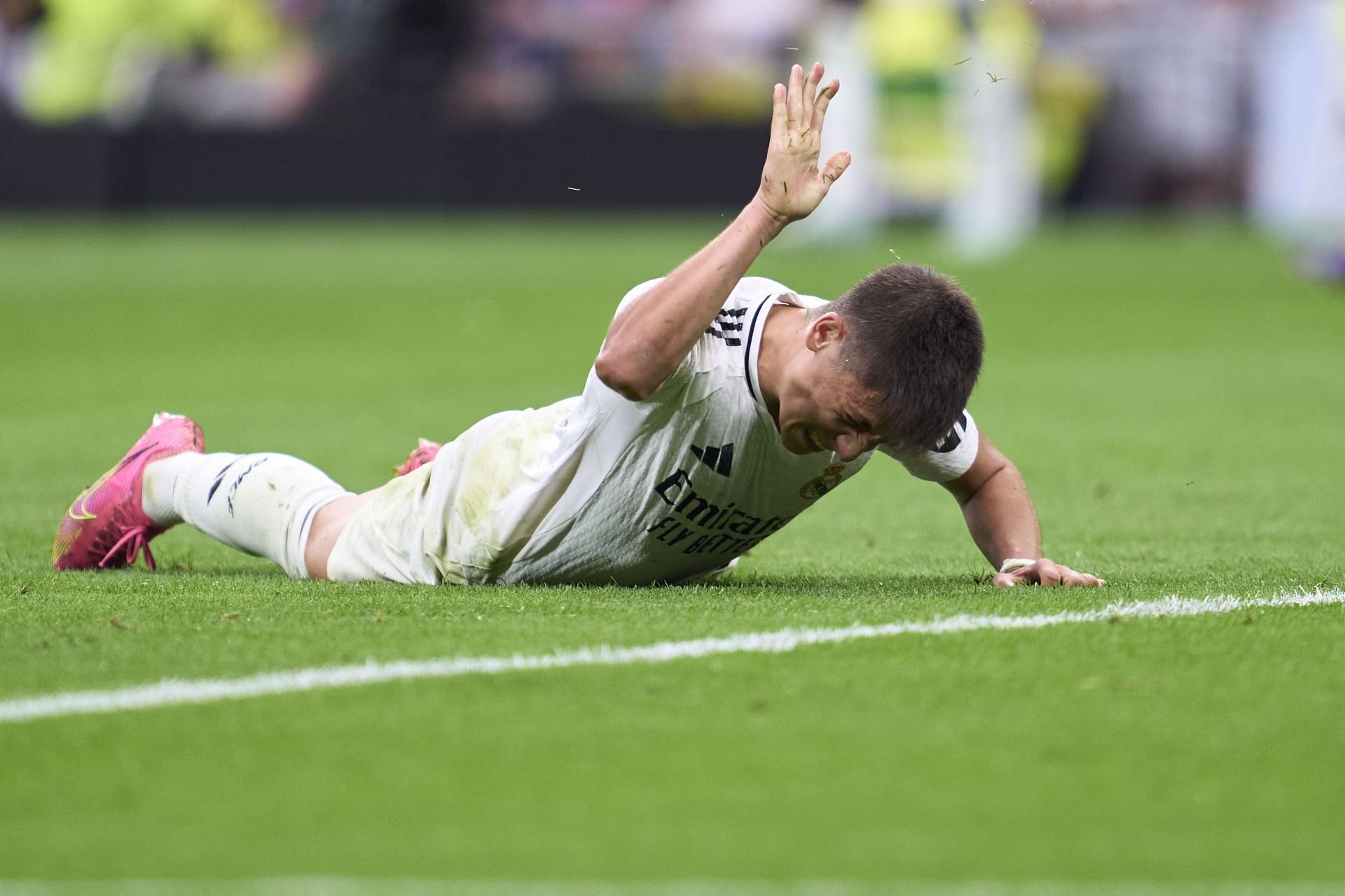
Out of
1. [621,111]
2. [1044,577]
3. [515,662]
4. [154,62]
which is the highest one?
[154,62]

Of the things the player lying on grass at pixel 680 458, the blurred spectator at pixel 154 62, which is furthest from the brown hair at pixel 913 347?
the blurred spectator at pixel 154 62

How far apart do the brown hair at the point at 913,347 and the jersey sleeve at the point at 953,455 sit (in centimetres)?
42

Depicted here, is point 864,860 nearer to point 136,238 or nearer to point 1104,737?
point 1104,737

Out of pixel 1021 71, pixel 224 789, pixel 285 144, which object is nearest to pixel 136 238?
pixel 285 144

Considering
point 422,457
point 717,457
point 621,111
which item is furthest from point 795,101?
point 621,111

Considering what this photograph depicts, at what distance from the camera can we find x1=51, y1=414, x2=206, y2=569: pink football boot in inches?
183

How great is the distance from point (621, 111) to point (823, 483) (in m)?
19.1

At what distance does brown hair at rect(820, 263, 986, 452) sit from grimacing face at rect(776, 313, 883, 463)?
0.02 meters

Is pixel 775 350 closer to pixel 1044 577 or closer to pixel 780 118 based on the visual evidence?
pixel 780 118

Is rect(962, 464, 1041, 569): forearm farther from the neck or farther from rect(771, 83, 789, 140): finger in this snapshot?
rect(771, 83, 789, 140): finger

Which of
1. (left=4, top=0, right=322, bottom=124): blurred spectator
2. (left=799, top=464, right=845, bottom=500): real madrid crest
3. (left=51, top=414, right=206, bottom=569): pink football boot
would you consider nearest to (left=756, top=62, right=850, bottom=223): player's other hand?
(left=799, top=464, right=845, bottom=500): real madrid crest

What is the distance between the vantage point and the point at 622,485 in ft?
13.1

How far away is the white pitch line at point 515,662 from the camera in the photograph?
3.22m

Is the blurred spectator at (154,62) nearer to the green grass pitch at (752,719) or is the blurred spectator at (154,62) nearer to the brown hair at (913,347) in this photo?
the green grass pitch at (752,719)
